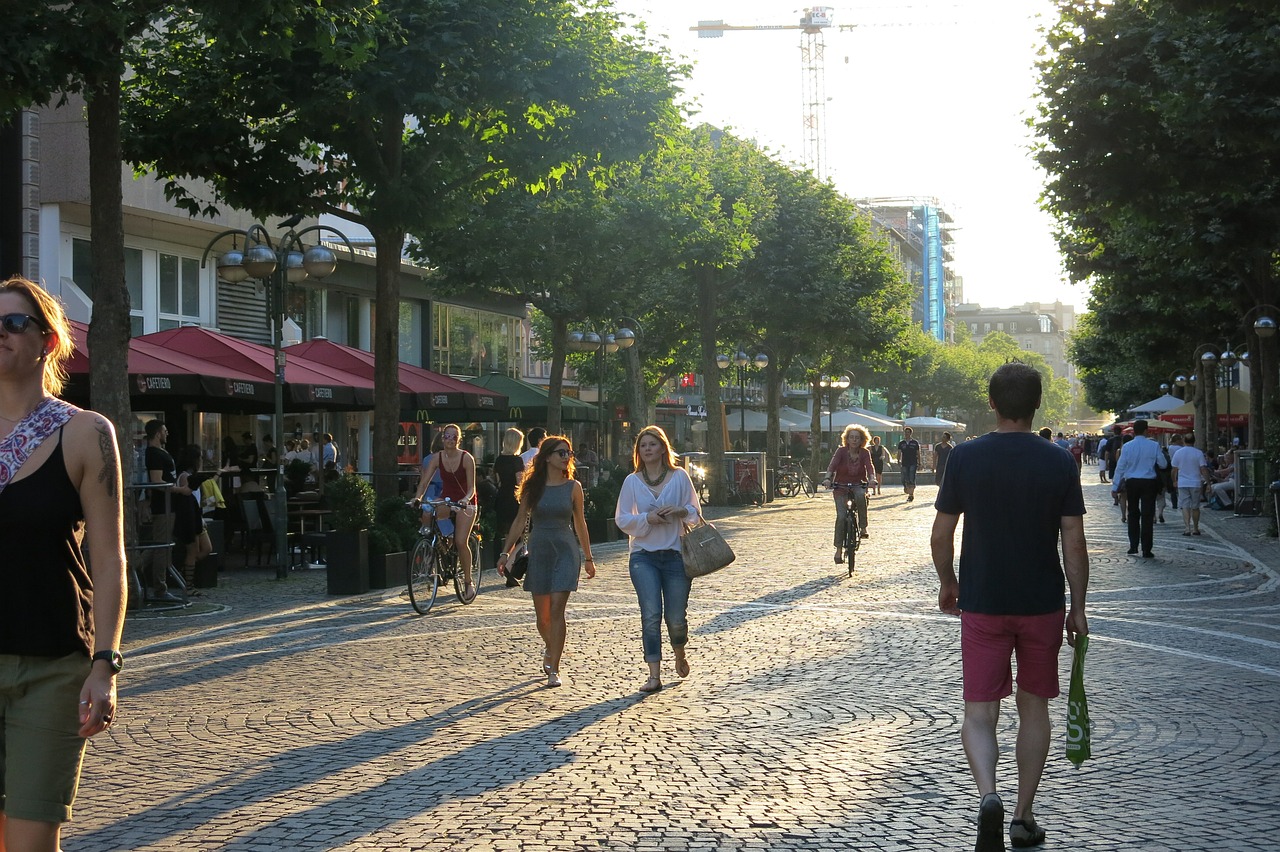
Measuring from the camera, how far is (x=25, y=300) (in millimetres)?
3770

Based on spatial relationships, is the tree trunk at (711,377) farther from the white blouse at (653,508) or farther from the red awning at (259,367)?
the white blouse at (653,508)

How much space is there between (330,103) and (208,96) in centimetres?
260

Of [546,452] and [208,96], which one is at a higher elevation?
[208,96]

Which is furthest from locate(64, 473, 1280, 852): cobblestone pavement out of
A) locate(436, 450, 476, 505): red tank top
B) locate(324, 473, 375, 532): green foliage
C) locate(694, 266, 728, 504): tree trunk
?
locate(694, 266, 728, 504): tree trunk

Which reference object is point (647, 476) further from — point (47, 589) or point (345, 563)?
point (345, 563)

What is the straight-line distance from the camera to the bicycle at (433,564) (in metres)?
14.3

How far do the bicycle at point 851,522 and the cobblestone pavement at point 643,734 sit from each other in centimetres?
356

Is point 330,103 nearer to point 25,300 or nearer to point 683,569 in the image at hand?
point 683,569

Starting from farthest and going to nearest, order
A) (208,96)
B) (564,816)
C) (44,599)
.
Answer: (208,96), (564,816), (44,599)

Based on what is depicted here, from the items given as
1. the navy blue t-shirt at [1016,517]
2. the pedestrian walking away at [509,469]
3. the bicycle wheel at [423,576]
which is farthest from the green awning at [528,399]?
the navy blue t-shirt at [1016,517]

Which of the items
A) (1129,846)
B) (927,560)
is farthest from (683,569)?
(927,560)

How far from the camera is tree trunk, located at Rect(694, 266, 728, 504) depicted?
38009 mm

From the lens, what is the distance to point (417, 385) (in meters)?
25.2

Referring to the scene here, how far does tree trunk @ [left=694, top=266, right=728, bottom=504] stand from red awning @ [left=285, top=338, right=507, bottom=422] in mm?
11181
